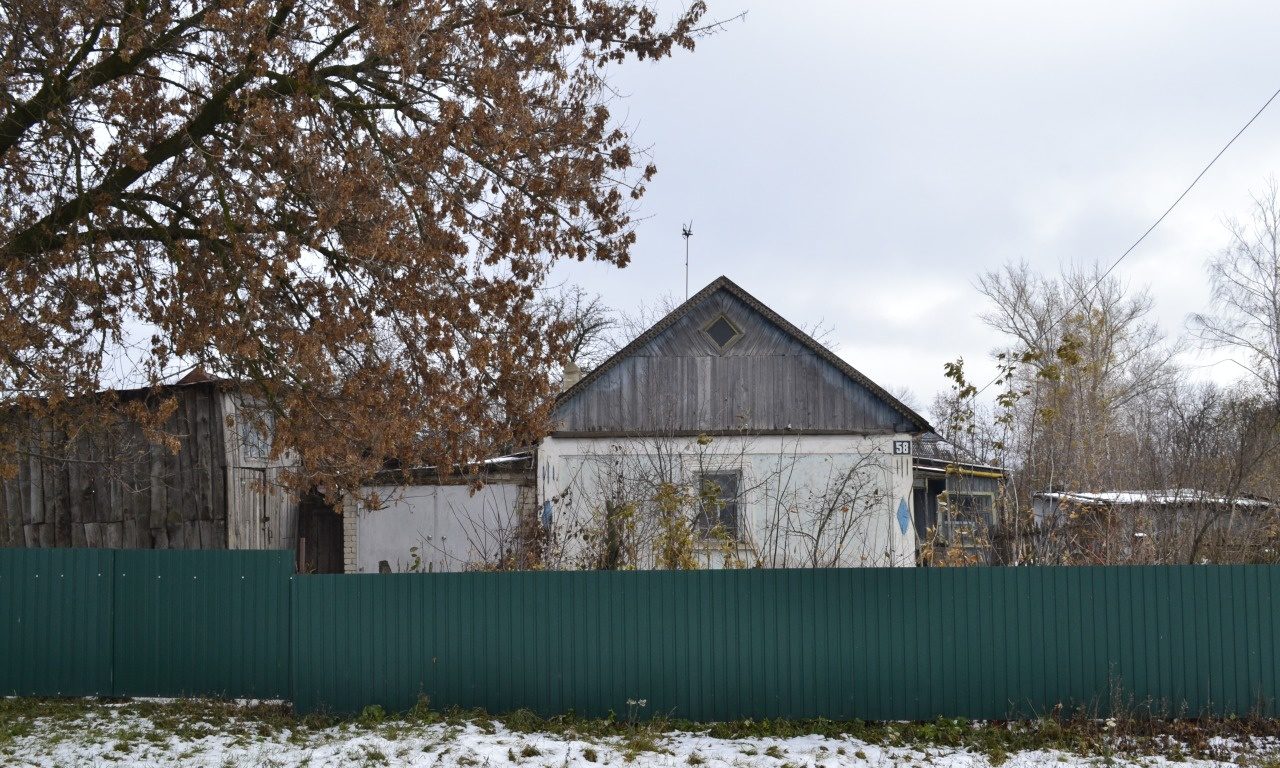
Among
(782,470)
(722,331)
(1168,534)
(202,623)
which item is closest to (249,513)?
(202,623)

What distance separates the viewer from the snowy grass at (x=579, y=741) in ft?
32.5

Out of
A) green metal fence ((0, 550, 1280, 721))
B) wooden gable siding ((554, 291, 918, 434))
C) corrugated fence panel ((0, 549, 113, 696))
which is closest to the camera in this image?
green metal fence ((0, 550, 1280, 721))

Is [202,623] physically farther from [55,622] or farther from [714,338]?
[714,338]

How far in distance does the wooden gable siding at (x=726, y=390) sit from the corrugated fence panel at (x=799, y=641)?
7625 mm

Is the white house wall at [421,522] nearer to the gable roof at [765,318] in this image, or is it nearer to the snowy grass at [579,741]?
the gable roof at [765,318]

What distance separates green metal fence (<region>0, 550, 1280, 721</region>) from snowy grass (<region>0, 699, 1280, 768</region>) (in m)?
0.26

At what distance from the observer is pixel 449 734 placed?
1063cm

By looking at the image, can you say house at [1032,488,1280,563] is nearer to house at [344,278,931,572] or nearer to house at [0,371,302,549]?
house at [344,278,931,572]

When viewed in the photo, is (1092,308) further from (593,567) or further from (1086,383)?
(593,567)

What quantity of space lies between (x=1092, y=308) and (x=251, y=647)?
35309 millimetres

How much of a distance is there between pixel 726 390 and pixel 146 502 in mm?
9512

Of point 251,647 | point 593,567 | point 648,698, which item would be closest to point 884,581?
point 648,698

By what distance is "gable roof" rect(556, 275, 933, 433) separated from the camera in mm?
19234

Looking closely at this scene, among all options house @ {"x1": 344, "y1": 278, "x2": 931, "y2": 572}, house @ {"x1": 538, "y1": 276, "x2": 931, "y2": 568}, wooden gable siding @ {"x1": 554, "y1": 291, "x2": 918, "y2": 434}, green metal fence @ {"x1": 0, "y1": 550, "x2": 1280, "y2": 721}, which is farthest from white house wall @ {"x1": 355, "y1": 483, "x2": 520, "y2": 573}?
green metal fence @ {"x1": 0, "y1": 550, "x2": 1280, "y2": 721}
